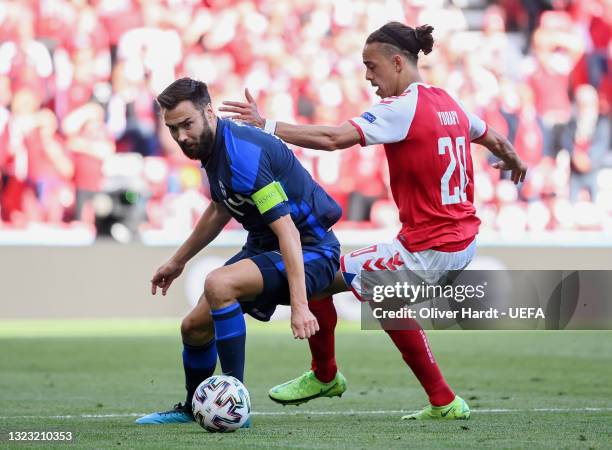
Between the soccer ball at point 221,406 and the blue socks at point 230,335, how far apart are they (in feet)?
0.44

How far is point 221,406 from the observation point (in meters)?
5.13

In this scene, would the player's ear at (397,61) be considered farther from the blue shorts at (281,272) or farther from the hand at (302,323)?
the hand at (302,323)

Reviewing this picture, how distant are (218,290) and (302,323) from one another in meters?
0.44

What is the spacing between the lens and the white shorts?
5.90 metres

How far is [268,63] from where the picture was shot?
1564cm

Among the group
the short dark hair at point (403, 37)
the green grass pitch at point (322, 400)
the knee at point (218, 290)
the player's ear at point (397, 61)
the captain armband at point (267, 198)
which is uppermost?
the short dark hair at point (403, 37)

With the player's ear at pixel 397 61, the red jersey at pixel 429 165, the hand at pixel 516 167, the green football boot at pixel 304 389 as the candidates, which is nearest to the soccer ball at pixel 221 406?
the green football boot at pixel 304 389

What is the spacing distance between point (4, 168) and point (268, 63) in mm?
3687

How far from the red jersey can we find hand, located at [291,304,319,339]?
1.00 m

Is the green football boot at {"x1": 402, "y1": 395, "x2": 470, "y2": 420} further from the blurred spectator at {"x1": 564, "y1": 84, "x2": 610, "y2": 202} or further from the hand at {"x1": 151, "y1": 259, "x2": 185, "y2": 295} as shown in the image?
the blurred spectator at {"x1": 564, "y1": 84, "x2": 610, "y2": 202}

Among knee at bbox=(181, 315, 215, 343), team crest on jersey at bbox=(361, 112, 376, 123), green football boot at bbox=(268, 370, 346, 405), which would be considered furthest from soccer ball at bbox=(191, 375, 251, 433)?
team crest on jersey at bbox=(361, 112, 376, 123)

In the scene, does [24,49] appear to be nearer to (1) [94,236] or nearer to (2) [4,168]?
(2) [4,168]

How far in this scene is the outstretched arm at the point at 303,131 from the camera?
5.32 metres

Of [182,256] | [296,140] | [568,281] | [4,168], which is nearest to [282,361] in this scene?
[568,281]
